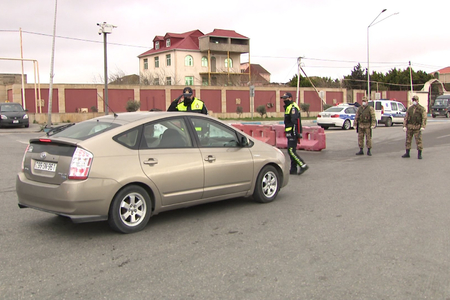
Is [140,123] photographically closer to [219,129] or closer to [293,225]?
[219,129]

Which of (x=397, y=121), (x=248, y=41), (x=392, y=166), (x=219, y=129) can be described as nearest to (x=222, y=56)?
(x=248, y=41)

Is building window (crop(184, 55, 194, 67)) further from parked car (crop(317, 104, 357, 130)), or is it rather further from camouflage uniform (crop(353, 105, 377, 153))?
camouflage uniform (crop(353, 105, 377, 153))

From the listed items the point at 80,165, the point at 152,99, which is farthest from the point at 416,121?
the point at 152,99

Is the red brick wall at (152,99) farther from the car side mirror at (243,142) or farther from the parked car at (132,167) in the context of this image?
the parked car at (132,167)

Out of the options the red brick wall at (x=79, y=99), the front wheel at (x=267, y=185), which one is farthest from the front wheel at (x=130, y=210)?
the red brick wall at (x=79, y=99)

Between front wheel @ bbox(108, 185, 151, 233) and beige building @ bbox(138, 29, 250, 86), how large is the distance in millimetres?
60518

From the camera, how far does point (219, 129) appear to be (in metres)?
6.63

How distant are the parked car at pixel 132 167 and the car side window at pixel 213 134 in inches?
0.6

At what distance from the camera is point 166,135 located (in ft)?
19.5

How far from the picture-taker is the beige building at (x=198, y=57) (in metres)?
66.5

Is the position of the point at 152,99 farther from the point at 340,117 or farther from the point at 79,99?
the point at 340,117

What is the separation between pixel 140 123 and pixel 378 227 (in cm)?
336

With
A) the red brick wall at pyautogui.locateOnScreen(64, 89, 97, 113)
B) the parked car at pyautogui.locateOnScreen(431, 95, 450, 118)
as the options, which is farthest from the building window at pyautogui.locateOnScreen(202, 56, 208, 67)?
the parked car at pyautogui.locateOnScreen(431, 95, 450, 118)

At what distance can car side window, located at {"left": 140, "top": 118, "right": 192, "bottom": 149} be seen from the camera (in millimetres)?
5734
